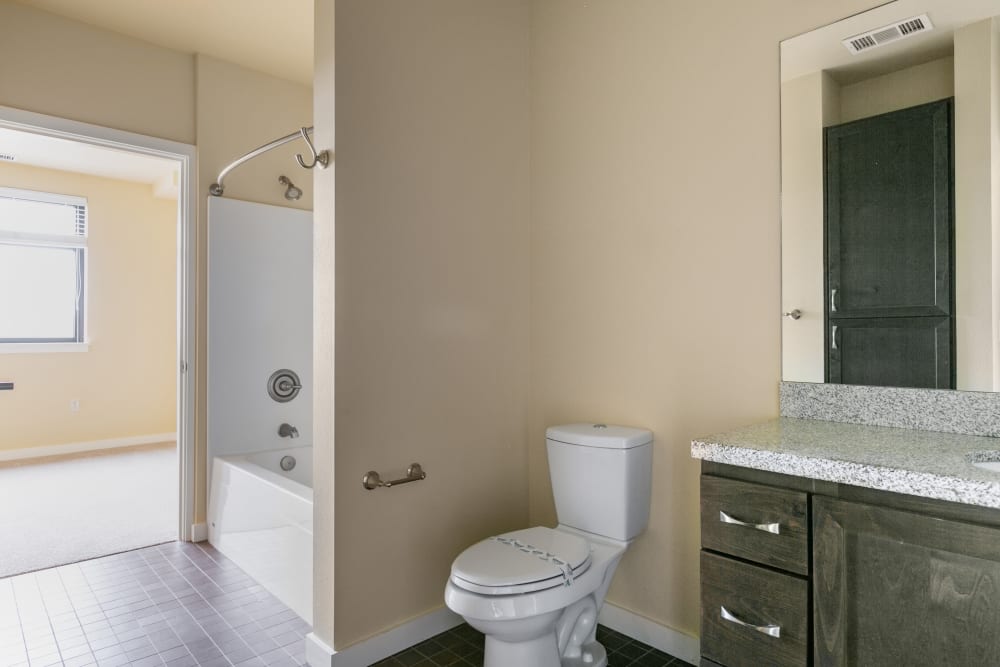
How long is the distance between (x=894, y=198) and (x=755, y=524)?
971 mm

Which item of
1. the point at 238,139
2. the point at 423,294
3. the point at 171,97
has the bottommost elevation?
the point at 423,294

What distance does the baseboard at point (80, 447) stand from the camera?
5180 millimetres

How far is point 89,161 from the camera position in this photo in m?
5.11

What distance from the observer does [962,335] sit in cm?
148

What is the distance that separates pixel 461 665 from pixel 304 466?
5.80ft

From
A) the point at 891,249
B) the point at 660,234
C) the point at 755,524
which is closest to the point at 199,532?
the point at 660,234

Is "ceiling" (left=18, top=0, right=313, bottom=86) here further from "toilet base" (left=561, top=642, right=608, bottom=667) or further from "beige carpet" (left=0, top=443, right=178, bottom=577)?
"toilet base" (left=561, top=642, right=608, bottom=667)

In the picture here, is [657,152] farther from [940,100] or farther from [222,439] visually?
[222,439]

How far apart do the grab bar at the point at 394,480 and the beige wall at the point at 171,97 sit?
1642mm

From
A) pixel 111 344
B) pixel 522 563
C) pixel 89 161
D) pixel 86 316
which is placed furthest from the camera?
pixel 111 344

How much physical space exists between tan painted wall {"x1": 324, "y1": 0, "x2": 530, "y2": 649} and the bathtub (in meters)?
0.33

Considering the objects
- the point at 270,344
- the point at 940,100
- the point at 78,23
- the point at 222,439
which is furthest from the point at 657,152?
the point at 78,23

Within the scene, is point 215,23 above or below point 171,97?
above

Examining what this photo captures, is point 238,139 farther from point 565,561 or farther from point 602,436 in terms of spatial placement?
point 565,561
